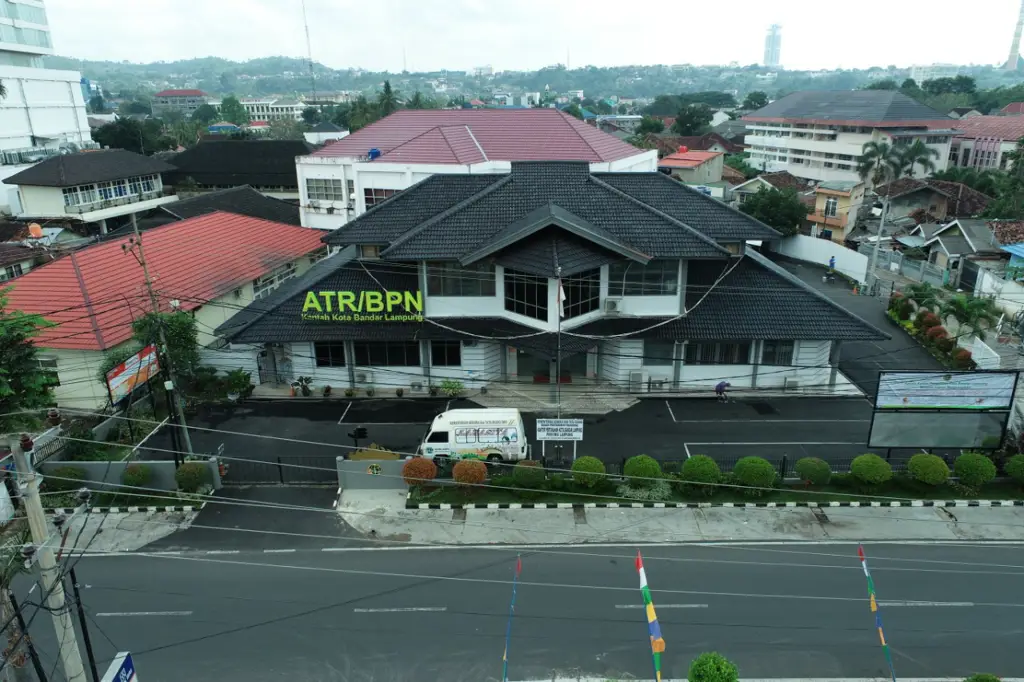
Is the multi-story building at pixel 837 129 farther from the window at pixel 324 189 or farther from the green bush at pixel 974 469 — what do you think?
the green bush at pixel 974 469

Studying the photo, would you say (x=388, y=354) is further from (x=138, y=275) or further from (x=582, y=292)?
(x=138, y=275)

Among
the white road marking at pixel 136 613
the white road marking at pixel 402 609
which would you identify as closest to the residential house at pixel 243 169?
the white road marking at pixel 136 613

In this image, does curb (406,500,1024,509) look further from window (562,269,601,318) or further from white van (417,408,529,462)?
window (562,269,601,318)

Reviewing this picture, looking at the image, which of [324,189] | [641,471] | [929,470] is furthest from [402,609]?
[324,189]

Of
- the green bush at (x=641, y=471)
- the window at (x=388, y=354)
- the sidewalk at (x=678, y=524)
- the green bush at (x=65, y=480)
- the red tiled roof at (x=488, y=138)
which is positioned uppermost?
the red tiled roof at (x=488, y=138)

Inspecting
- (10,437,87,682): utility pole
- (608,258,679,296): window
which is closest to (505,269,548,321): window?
(608,258,679,296): window

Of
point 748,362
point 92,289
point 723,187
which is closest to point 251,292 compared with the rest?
point 92,289

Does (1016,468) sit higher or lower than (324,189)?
lower
